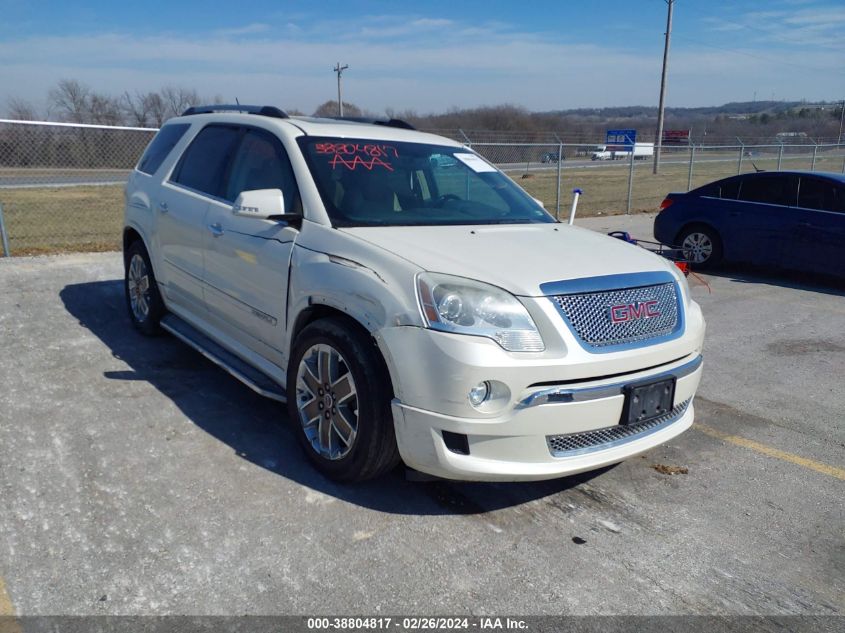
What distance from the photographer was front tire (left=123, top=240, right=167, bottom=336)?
5.73m

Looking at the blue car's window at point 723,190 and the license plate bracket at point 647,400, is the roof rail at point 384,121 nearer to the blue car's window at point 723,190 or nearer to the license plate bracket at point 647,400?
the license plate bracket at point 647,400

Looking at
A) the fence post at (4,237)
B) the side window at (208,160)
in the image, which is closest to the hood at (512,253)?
the side window at (208,160)

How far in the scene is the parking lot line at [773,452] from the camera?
400 cm

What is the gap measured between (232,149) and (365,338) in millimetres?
2112

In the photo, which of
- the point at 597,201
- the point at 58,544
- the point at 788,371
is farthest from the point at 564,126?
the point at 58,544

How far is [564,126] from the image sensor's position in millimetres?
60219

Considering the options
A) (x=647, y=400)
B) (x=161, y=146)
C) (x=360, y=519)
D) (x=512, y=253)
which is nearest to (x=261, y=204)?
(x=512, y=253)

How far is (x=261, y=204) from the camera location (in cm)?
373

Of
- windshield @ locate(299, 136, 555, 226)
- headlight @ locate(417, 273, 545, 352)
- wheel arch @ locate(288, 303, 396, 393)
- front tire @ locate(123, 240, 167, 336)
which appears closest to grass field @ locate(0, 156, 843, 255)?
front tire @ locate(123, 240, 167, 336)

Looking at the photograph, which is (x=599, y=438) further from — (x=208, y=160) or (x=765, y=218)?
(x=765, y=218)

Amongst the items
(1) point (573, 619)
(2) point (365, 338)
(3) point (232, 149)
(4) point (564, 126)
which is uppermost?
(4) point (564, 126)

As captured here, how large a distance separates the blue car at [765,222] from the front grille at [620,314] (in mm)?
6663

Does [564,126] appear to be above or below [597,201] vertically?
above

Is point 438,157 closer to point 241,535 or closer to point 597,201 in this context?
point 241,535
